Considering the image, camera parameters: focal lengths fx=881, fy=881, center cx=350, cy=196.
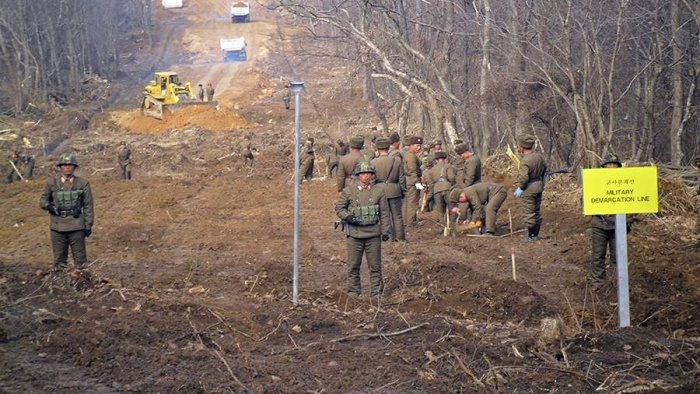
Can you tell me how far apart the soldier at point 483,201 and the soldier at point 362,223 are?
539 cm

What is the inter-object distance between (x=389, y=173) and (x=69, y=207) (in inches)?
208

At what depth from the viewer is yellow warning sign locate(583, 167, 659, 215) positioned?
830 centimetres

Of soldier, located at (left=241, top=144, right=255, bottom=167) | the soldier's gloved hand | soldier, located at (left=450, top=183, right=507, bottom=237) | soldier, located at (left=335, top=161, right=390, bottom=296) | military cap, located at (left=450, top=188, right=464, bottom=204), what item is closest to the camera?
soldier, located at (left=335, top=161, right=390, bottom=296)

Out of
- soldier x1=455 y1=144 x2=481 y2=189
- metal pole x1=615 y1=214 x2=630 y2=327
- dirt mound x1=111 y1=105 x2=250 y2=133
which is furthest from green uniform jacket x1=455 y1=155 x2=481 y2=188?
dirt mound x1=111 y1=105 x2=250 y2=133

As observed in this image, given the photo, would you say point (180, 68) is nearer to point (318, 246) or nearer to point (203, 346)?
point (318, 246)

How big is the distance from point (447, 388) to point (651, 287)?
5240 millimetres

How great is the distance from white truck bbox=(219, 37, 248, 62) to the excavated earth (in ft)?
148

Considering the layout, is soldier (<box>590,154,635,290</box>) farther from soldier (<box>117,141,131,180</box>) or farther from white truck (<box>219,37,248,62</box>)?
white truck (<box>219,37,248,62</box>)

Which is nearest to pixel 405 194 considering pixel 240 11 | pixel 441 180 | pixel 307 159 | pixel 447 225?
pixel 447 225

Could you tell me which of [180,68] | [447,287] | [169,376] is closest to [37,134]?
[180,68]

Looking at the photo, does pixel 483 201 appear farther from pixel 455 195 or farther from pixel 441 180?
pixel 441 180

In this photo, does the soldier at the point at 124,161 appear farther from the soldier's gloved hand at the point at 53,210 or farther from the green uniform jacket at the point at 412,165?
the soldier's gloved hand at the point at 53,210

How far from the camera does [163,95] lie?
144ft

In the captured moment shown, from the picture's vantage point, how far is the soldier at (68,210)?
484 inches
